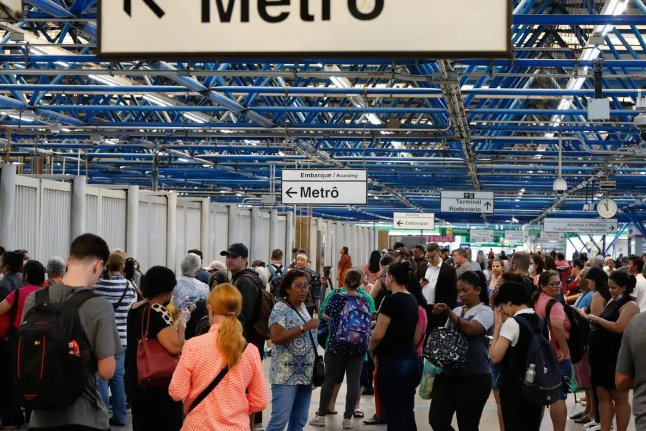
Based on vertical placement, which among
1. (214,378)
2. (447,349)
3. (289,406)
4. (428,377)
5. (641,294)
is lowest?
(289,406)

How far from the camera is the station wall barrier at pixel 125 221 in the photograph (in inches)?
519

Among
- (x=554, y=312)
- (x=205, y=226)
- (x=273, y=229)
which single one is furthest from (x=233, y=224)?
(x=554, y=312)

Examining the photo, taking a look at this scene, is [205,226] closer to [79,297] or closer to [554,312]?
[554,312]

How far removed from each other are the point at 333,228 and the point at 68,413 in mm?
29442

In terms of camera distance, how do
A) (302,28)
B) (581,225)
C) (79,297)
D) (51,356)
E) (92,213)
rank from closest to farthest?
(302,28) < (51,356) < (79,297) < (92,213) < (581,225)

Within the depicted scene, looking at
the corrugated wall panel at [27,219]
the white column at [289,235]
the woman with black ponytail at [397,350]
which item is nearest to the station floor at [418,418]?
the woman with black ponytail at [397,350]

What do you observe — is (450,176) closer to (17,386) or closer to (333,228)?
(333,228)

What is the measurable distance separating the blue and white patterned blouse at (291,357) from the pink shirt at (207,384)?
2828mm

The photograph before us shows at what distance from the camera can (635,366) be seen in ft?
19.6

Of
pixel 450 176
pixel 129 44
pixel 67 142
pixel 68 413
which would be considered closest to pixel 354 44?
pixel 129 44

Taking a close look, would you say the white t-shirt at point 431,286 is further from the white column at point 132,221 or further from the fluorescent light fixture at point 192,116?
the fluorescent light fixture at point 192,116

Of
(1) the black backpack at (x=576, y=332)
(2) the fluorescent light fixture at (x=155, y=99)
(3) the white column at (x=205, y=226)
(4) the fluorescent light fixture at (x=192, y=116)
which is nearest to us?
(1) the black backpack at (x=576, y=332)

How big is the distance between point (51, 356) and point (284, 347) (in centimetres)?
408

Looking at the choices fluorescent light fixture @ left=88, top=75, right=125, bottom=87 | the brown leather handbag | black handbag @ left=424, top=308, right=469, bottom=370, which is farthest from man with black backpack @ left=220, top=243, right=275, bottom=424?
A: fluorescent light fixture @ left=88, top=75, right=125, bottom=87
